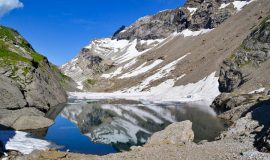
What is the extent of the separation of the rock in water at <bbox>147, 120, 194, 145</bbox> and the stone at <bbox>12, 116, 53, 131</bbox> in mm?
24464

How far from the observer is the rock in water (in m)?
42.9

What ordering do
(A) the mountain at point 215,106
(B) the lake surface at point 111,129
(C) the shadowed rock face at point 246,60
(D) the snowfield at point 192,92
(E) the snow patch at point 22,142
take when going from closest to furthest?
(A) the mountain at point 215,106 → (E) the snow patch at point 22,142 → (B) the lake surface at point 111,129 → (C) the shadowed rock face at point 246,60 → (D) the snowfield at point 192,92

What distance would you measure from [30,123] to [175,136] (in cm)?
2777

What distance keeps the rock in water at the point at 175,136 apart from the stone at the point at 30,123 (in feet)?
80.3

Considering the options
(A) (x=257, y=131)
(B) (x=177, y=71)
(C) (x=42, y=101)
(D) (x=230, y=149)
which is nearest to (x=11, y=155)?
(D) (x=230, y=149)

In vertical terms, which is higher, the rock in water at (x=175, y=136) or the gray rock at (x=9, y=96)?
the gray rock at (x=9, y=96)

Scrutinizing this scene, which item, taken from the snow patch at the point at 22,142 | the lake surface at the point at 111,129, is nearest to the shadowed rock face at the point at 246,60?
the lake surface at the point at 111,129

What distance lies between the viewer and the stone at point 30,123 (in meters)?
58.2

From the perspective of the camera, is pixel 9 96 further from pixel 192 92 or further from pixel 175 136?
pixel 192 92

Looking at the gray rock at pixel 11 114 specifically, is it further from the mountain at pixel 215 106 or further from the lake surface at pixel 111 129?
the mountain at pixel 215 106

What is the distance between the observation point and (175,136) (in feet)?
144

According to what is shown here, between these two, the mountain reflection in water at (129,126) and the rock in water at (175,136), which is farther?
the mountain reflection in water at (129,126)

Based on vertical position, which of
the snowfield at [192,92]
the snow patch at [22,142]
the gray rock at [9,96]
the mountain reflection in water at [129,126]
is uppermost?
the snowfield at [192,92]

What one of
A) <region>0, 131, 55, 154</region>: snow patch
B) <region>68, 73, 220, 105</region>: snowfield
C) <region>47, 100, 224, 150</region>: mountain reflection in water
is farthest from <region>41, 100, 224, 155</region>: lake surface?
<region>68, 73, 220, 105</region>: snowfield
